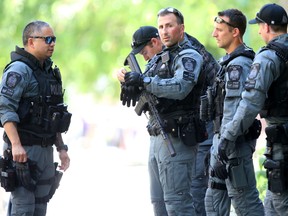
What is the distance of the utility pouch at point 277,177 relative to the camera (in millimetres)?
7656

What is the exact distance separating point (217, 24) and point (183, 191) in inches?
56.9

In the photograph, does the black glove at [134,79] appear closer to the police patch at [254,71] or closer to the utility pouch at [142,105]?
the utility pouch at [142,105]

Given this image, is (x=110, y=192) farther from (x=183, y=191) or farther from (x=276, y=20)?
(x=276, y=20)

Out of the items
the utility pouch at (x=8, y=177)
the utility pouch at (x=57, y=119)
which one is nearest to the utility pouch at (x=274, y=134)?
the utility pouch at (x=57, y=119)

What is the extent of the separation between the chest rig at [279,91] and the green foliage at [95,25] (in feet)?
41.9

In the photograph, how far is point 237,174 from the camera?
8.09m

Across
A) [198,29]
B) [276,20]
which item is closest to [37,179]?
[276,20]

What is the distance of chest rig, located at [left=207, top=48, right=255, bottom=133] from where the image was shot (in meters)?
8.18

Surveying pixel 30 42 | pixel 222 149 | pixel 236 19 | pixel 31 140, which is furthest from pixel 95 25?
pixel 222 149

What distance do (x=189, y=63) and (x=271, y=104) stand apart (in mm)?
981

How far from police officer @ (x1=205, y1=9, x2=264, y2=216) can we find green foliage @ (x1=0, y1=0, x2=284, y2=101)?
1215 centimetres

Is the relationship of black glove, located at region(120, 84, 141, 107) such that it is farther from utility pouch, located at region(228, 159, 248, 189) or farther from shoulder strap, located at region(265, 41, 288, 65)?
shoulder strap, located at region(265, 41, 288, 65)

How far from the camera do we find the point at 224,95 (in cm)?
821

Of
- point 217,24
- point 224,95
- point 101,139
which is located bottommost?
point 101,139
